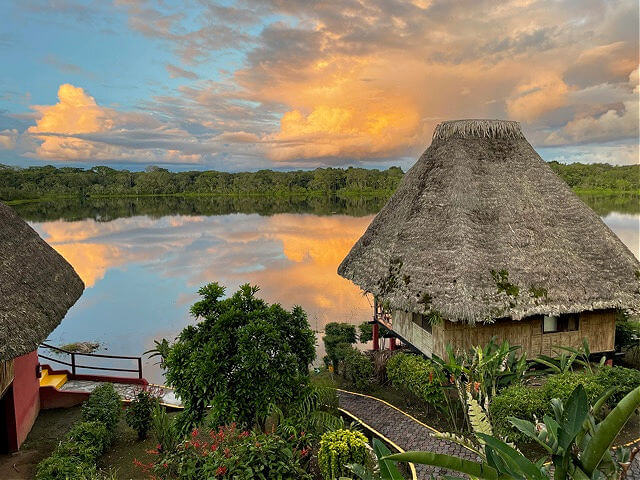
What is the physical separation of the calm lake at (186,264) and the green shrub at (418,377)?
7256 mm

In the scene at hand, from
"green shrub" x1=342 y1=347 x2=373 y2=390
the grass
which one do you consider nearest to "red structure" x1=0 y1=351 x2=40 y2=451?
the grass

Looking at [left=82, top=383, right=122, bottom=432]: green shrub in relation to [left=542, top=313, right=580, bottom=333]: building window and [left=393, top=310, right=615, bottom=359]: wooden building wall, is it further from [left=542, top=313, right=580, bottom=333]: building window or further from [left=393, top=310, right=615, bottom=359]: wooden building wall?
[left=542, top=313, right=580, bottom=333]: building window

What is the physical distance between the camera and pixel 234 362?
22.0 ft

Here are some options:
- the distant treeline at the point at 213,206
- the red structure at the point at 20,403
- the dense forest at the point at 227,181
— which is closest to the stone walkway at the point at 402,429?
the red structure at the point at 20,403

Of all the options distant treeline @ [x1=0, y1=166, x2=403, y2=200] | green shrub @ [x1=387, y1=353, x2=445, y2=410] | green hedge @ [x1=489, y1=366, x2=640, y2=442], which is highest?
distant treeline @ [x1=0, y1=166, x2=403, y2=200]

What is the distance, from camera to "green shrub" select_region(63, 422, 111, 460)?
293 inches

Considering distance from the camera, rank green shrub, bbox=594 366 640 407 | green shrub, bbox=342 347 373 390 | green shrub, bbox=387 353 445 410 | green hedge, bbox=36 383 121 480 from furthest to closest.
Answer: green shrub, bbox=342 347 373 390 < green shrub, bbox=387 353 445 410 < green shrub, bbox=594 366 640 407 < green hedge, bbox=36 383 121 480

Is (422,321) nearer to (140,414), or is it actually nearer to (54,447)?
(140,414)

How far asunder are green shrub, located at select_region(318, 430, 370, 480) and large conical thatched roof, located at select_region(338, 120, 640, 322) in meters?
4.01

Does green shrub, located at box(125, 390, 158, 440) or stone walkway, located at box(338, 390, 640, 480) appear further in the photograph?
green shrub, located at box(125, 390, 158, 440)

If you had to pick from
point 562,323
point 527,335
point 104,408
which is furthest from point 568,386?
point 104,408

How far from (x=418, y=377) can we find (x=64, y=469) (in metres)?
6.49

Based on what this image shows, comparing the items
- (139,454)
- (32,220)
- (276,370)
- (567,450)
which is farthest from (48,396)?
(32,220)

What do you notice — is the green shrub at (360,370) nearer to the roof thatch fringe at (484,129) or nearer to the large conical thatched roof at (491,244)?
the large conical thatched roof at (491,244)
